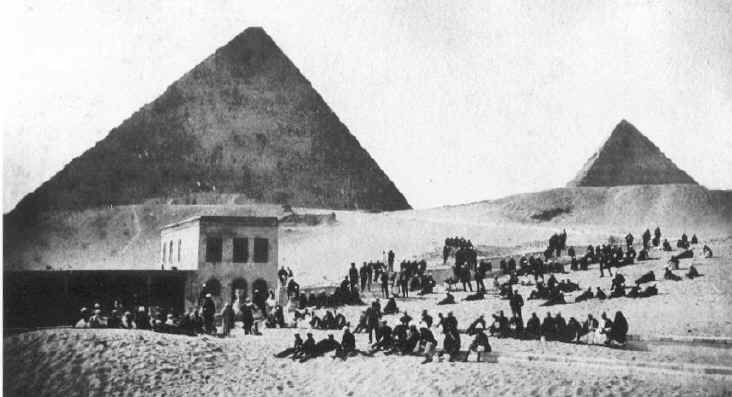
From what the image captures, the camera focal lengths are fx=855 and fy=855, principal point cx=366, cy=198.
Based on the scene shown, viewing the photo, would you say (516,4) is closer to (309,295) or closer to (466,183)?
(466,183)

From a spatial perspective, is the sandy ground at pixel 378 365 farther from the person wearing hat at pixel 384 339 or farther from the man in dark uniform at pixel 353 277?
the man in dark uniform at pixel 353 277

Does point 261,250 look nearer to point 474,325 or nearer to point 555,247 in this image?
point 474,325

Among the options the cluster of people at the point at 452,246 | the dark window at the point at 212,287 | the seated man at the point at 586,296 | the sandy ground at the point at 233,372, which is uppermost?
the cluster of people at the point at 452,246

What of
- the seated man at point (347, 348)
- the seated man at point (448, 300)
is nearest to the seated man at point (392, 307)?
the seated man at point (448, 300)

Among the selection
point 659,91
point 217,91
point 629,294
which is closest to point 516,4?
point 659,91

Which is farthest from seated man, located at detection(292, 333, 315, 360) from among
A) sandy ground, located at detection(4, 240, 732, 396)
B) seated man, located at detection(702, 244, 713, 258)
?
seated man, located at detection(702, 244, 713, 258)

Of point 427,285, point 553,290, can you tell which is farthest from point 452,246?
point 553,290

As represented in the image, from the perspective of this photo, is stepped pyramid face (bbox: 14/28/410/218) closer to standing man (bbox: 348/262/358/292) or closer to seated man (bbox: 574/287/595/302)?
standing man (bbox: 348/262/358/292)
